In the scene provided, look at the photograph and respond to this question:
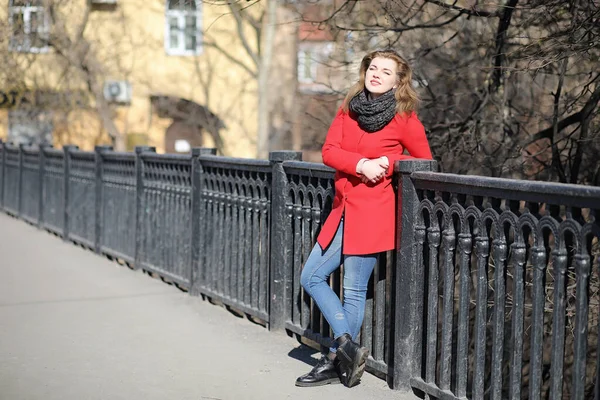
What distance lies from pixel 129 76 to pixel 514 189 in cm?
2836

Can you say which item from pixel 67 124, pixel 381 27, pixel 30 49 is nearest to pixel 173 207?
pixel 381 27

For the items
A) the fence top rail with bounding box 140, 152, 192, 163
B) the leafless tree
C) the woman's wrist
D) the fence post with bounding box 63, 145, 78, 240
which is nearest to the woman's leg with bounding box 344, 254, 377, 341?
the woman's wrist

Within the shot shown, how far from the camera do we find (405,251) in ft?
19.0

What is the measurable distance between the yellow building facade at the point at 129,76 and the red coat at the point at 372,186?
1860 cm

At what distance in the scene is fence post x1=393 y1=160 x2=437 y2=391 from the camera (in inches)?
225

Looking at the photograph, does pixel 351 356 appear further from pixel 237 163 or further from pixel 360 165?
pixel 237 163

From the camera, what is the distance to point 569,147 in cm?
1128

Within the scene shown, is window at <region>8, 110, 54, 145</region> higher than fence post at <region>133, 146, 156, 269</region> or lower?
higher

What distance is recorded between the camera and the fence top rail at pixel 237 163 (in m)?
7.85

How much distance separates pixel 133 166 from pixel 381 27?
3.06 m

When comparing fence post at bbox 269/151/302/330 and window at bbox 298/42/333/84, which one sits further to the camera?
window at bbox 298/42/333/84

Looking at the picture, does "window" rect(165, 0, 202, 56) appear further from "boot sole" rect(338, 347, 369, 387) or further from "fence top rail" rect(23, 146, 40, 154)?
"boot sole" rect(338, 347, 369, 387)

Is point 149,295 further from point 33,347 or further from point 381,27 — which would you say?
point 381,27

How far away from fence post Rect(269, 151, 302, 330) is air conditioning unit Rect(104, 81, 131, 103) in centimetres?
2437
